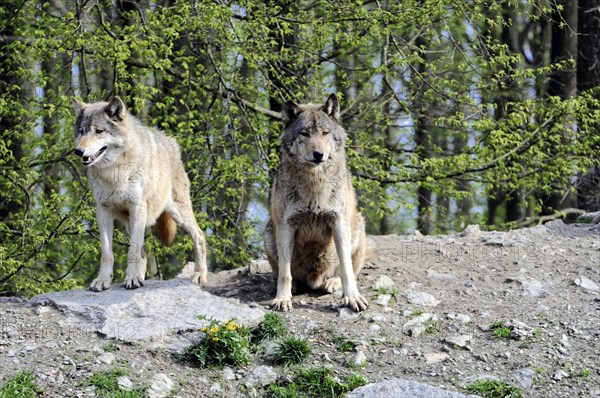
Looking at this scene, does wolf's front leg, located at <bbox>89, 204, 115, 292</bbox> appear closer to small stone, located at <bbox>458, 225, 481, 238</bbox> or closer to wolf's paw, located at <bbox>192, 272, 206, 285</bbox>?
wolf's paw, located at <bbox>192, 272, 206, 285</bbox>

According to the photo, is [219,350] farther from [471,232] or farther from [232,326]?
[471,232]

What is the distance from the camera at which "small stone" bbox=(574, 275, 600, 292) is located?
355 inches

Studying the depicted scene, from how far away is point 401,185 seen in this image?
15109mm

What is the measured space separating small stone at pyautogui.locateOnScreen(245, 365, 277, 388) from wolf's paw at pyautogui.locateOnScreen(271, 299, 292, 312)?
113 centimetres

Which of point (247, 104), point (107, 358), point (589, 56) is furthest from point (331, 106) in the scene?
point (589, 56)

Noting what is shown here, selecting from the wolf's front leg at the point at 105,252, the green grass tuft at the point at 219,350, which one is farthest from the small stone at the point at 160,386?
the wolf's front leg at the point at 105,252

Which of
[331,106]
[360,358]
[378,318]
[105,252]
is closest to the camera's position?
[360,358]

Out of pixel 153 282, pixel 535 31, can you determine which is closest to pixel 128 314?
pixel 153 282

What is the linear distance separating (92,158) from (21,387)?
304cm

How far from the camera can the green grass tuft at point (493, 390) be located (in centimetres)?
670

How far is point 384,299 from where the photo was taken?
8.43 m

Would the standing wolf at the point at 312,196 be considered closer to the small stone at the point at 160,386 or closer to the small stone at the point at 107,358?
the small stone at the point at 160,386

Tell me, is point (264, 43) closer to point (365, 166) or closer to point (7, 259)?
point (365, 166)

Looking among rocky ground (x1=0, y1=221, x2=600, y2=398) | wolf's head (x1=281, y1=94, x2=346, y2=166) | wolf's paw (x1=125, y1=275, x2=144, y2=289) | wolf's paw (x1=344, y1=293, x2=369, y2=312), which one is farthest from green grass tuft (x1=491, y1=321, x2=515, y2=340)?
wolf's paw (x1=125, y1=275, x2=144, y2=289)
